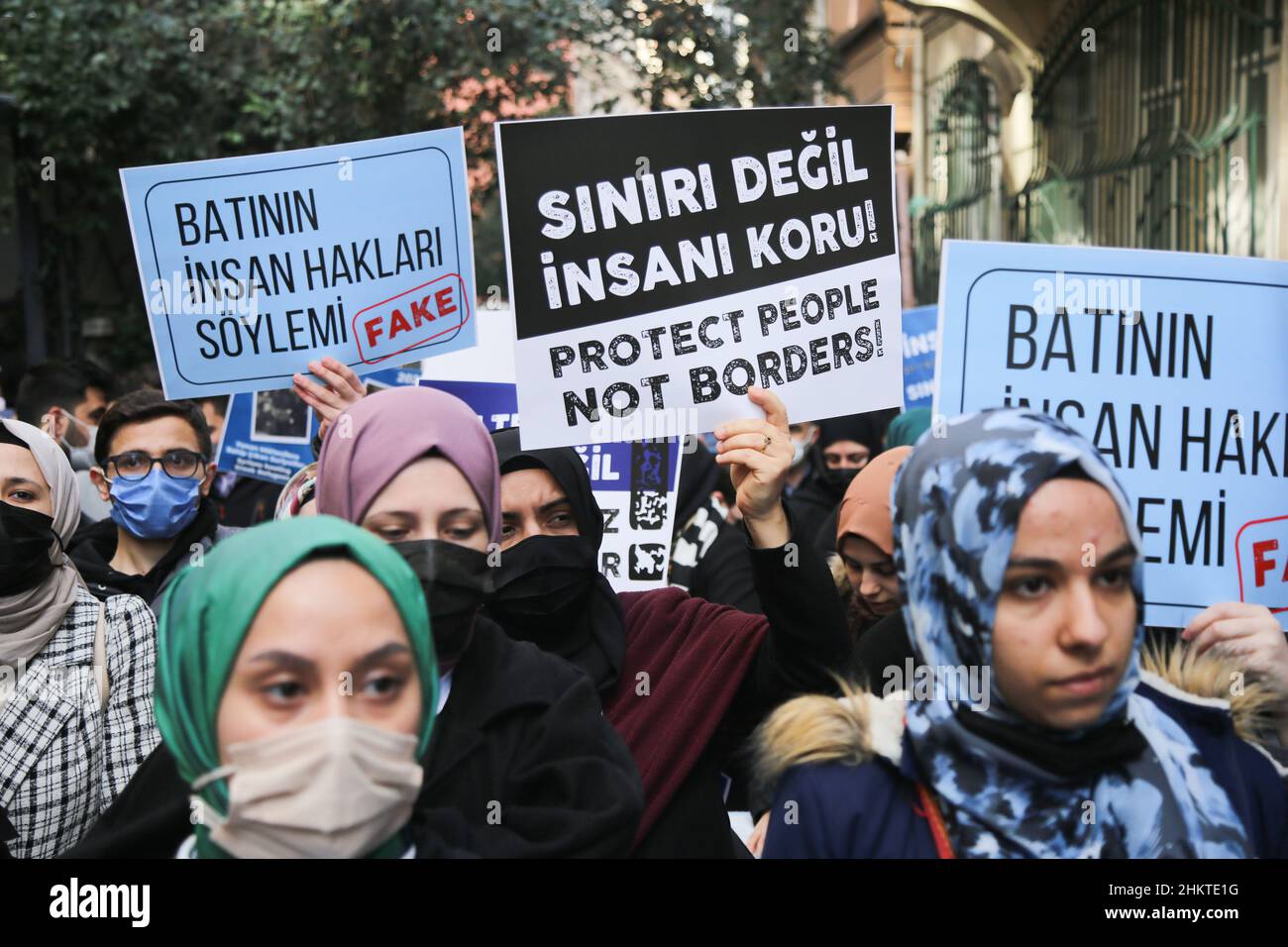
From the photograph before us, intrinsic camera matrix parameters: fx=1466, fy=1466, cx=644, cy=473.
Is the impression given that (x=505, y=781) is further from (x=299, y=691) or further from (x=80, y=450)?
(x=80, y=450)

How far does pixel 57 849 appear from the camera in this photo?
9.31ft

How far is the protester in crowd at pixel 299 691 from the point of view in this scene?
1767mm

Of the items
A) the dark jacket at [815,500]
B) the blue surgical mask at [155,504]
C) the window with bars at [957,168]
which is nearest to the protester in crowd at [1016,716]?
the blue surgical mask at [155,504]

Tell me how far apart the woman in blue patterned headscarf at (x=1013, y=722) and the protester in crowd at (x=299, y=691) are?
26.8 inches

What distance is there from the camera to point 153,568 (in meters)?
4.09

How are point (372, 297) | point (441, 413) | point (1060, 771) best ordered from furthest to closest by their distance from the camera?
point (372, 297) → point (441, 413) → point (1060, 771)

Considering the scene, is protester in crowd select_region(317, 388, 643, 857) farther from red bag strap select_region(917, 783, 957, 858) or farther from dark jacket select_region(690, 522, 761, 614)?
dark jacket select_region(690, 522, 761, 614)

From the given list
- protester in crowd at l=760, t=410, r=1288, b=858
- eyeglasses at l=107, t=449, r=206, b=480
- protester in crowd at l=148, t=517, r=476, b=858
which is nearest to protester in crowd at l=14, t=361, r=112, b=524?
eyeglasses at l=107, t=449, r=206, b=480

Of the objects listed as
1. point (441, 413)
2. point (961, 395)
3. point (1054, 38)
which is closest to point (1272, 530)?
point (961, 395)

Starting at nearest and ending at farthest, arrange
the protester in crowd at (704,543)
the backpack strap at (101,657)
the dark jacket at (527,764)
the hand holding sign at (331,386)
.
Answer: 1. the dark jacket at (527,764)
2. the backpack strap at (101,657)
3. the hand holding sign at (331,386)
4. the protester in crowd at (704,543)

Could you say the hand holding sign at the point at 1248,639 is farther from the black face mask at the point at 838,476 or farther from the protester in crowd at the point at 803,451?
the protester in crowd at the point at 803,451

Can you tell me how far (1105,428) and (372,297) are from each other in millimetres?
1824

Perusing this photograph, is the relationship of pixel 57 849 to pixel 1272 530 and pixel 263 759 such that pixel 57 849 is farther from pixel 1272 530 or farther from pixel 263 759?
pixel 1272 530

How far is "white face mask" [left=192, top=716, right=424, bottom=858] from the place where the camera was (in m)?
1.76
